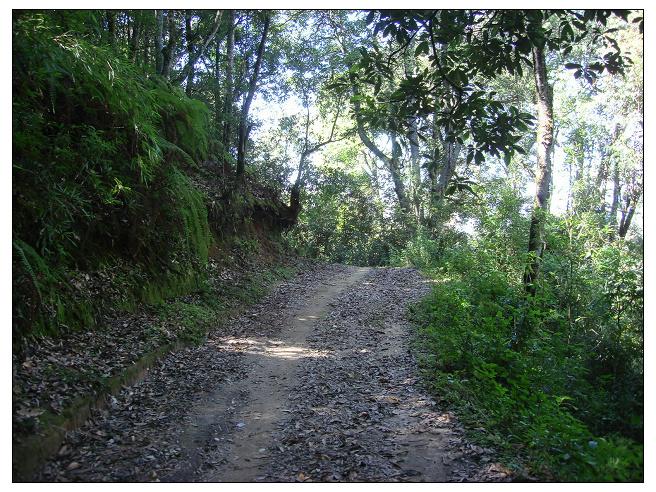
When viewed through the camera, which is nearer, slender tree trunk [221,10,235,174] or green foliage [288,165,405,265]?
slender tree trunk [221,10,235,174]

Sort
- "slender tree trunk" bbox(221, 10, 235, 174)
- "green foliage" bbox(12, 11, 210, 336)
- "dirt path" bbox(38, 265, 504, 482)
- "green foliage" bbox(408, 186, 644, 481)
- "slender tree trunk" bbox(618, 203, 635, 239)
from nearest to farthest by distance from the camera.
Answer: "dirt path" bbox(38, 265, 504, 482) → "green foliage" bbox(408, 186, 644, 481) → "green foliage" bbox(12, 11, 210, 336) → "slender tree trunk" bbox(221, 10, 235, 174) → "slender tree trunk" bbox(618, 203, 635, 239)

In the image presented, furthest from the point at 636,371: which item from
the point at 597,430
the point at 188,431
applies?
the point at 188,431

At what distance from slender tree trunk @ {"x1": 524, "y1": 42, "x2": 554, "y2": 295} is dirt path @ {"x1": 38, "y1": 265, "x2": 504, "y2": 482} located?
302cm

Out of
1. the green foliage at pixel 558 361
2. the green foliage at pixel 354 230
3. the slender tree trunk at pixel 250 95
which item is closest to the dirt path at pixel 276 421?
the green foliage at pixel 558 361

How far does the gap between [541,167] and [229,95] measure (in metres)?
9.00

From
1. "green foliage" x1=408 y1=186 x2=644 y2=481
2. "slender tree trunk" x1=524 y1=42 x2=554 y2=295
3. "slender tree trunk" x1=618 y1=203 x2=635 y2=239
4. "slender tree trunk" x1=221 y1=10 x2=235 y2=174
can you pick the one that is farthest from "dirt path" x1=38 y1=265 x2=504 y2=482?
"slender tree trunk" x1=618 y1=203 x2=635 y2=239

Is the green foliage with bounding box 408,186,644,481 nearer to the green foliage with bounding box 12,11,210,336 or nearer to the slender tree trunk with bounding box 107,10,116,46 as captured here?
the green foliage with bounding box 12,11,210,336

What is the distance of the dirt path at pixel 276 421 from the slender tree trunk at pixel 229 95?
7069mm

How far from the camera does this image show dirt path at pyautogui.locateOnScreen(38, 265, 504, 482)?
4.14 m

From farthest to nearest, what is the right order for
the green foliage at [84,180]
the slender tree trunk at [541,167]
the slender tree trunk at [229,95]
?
1. the slender tree trunk at [229,95]
2. the slender tree trunk at [541,167]
3. the green foliage at [84,180]

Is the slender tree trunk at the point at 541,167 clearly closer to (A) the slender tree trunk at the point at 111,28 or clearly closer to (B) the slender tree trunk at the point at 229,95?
(B) the slender tree trunk at the point at 229,95

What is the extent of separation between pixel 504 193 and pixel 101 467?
1367cm

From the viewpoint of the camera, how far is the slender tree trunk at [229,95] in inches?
461

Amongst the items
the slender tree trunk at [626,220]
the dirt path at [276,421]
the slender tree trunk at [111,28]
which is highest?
the slender tree trunk at [111,28]
